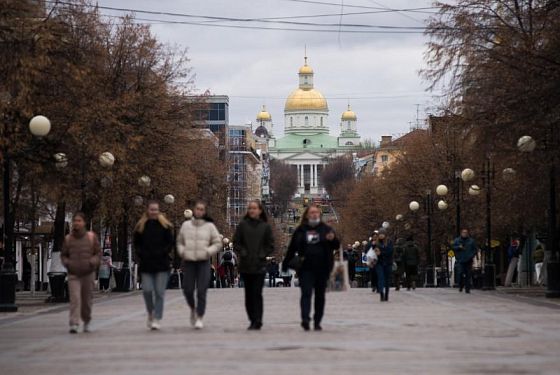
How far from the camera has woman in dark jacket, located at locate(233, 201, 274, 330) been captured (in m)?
21.7

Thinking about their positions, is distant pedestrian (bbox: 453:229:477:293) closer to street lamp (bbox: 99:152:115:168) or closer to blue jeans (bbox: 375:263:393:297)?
blue jeans (bbox: 375:263:393:297)

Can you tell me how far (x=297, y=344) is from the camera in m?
18.2

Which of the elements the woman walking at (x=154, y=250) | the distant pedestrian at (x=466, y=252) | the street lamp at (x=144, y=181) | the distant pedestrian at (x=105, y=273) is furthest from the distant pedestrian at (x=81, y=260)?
the distant pedestrian at (x=105, y=273)

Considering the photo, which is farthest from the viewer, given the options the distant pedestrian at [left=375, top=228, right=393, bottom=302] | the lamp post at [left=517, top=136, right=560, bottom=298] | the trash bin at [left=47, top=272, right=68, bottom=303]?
the trash bin at [left=47, top=272, right=68, bottom=303]

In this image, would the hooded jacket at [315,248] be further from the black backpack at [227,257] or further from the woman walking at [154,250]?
the black backpack at [227,257]

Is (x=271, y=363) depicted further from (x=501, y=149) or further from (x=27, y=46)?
(x=501, y=149)

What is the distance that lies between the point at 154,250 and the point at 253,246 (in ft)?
4.79

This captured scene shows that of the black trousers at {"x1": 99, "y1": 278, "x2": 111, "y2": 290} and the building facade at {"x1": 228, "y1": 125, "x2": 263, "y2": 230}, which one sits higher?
the building facade at {"x1": 228, "y1": 125, "x2": 263, "y2": 230}

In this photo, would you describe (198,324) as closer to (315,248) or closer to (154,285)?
(154,285)

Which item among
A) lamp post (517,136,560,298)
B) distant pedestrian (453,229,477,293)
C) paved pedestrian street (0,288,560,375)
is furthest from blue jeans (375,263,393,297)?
paved pedestrian street (0,288,560,375)

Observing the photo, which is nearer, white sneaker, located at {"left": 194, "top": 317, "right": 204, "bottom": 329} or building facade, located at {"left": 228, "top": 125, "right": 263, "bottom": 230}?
white sneaker, located at {"left": 194, "top": 317, "right": 204, "bottom": 329}

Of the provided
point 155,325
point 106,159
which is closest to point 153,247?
point 155,325

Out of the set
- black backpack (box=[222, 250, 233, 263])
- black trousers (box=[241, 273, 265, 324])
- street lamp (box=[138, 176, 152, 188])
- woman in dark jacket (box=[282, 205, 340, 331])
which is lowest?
black trousers (box=[241, 273, 265, 324])

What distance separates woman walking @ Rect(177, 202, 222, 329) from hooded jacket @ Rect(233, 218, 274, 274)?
0.37 meters
